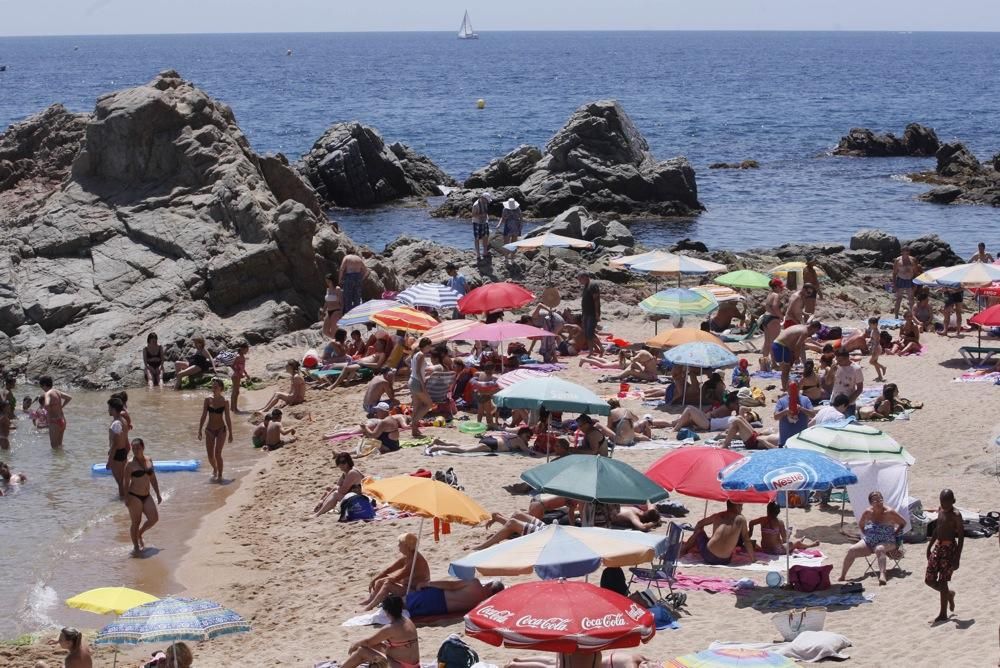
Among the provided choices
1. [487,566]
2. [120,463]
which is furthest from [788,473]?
[120,463]

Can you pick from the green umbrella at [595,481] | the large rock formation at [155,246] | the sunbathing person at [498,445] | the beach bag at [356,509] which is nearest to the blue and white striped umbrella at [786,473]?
the green umbrella at [595,481]

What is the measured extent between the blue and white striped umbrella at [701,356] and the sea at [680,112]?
66.3ft

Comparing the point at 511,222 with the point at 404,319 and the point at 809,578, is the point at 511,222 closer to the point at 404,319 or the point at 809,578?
the point at 404,319

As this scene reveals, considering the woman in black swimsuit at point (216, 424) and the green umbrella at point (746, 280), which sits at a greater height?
the green umbrella at point (746, 280)

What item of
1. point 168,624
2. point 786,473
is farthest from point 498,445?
point 168,624

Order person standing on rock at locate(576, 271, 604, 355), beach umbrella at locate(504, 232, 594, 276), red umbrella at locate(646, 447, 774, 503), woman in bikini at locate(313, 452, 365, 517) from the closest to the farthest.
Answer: red umbrella at locate(646, 447, 774, 503)
woman in bikini at locate(313, 452, 365, 517)
person standing on rock at locate(576, 271, 604, 355)
beach umbrella at locate(504, 232, 594, 276)

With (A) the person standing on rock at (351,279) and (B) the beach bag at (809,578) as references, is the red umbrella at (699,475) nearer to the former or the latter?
(B) the beach bag at (809,578)

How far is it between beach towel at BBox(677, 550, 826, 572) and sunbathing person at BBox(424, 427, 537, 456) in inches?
164

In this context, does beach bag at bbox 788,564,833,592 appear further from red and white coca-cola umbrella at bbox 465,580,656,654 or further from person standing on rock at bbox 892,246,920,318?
person standing on rock at bbox 892,246,920,318

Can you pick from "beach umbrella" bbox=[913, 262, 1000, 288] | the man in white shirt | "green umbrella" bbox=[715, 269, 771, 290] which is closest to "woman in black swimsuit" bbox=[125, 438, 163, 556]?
the man in white shirt

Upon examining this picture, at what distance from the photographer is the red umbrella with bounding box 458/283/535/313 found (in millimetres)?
20594

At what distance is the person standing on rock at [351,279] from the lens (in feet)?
75.5

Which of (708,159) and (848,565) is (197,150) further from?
(708,159)

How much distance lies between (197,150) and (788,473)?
17.6 m
